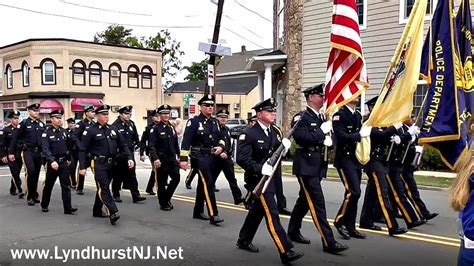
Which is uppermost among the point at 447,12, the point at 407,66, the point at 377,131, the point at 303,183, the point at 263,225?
the point at 447,12

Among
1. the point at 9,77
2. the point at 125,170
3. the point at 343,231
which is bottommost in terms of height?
the point at 343,231

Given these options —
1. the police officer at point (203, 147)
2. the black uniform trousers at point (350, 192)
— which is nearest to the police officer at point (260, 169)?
the black uniform trousers at point (350, 192)

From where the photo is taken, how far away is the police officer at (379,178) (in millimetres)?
6898

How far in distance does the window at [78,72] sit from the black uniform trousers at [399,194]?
3326 cm

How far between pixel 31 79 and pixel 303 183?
114 feet

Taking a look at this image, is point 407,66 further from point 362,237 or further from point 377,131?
point 362,237

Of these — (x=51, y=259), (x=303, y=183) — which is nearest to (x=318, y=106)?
(x=303, y=183)

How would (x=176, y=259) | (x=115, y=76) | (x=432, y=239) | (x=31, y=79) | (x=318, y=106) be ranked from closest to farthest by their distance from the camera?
(x=176, y=259) < (x=318, y=106) < (x=432, y=239) < (x=31, y=79) < (x=115, y=76)

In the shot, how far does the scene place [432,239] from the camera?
6867mm

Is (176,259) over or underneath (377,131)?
underneath

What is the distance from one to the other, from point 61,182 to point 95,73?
102ft

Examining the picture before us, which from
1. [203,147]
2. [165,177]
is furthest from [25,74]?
[203,147]

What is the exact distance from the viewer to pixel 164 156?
9688 mm

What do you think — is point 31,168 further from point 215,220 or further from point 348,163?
point 348,163
